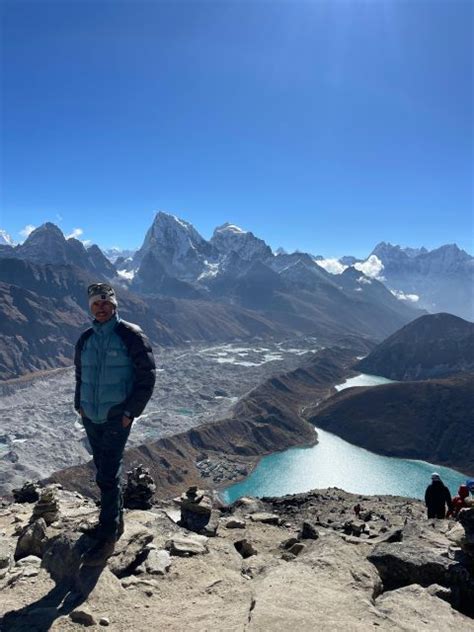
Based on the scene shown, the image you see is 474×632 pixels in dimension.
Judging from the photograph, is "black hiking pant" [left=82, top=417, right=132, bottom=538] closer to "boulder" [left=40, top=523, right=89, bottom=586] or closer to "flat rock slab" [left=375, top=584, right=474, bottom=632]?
"boulder" [left=40, top=523, right=89, bottom=586]

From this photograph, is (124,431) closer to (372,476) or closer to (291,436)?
(372,476)

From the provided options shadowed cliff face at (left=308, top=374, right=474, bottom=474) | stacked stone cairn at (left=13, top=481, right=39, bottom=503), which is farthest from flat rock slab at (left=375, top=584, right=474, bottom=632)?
shadowed cliff face at (left=308, top=374, right=474, bottom=474)

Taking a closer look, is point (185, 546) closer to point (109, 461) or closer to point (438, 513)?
point (109, 461)

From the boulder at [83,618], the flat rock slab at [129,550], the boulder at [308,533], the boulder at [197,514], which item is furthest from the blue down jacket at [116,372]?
the boulder at [308,533]

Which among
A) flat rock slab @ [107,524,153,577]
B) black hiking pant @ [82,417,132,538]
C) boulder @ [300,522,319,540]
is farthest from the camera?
boulder @ [300,522,319,540]

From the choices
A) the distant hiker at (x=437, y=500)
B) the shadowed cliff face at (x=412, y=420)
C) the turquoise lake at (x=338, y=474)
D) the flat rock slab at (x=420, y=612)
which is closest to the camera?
the flat rock slab at (x=420, y=612)

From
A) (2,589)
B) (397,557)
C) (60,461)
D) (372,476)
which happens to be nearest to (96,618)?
(2,589)

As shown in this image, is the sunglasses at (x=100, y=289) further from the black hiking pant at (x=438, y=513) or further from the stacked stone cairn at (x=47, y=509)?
the black hiking pant at (x=438, y=513)

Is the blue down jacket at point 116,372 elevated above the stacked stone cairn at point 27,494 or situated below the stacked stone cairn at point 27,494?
above
